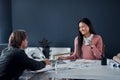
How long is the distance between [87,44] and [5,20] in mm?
1992

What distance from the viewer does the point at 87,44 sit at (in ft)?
11.8

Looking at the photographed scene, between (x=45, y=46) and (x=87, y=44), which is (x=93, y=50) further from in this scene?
(x=45, y=46)

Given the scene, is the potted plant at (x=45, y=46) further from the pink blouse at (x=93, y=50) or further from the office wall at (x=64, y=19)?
the pink blouse at (x=93, y=50)

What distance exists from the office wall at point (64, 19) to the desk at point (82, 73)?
6.18ft

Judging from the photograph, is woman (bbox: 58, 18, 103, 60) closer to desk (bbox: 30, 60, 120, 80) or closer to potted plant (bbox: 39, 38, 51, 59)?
desk (bbox: 30, 60, 120, 80)

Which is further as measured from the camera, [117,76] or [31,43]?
[31,43]

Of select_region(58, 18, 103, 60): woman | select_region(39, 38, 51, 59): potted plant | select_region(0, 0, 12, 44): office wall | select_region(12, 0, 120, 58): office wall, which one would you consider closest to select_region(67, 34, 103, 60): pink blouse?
select_region(58, 18, 103, 60): woman

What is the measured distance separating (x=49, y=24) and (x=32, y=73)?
2314 mm

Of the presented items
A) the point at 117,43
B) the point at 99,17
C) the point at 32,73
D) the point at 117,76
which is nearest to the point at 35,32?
the point at 99,17

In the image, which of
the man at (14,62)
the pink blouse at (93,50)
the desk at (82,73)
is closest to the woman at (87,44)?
the pink blouse at (93,50)

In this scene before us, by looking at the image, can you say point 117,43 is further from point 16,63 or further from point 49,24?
point 16,63

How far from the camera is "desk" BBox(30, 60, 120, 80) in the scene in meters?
2.45

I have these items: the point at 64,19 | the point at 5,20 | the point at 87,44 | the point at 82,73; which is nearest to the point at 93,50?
the point at 87,44

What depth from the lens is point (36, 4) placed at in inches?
191
